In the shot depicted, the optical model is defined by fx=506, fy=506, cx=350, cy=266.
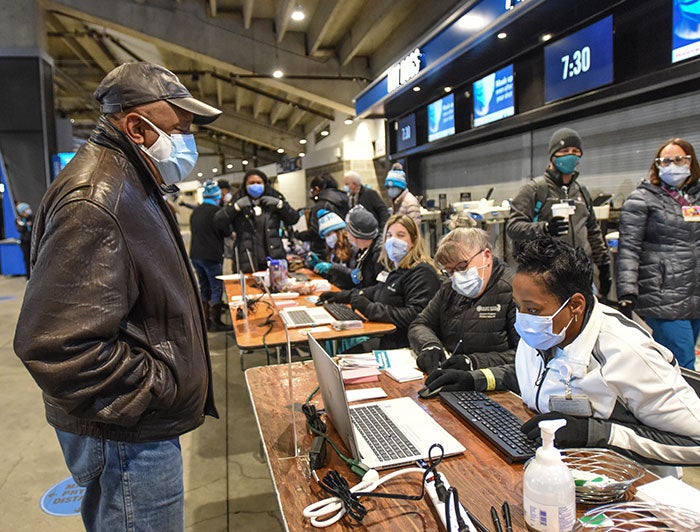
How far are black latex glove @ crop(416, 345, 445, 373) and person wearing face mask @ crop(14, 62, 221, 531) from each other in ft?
2.81

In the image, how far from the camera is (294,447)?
1415mm

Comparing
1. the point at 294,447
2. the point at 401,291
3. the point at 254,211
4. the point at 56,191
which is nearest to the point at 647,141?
the point at 401,291

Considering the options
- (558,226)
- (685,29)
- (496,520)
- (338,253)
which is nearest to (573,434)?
(496,520)

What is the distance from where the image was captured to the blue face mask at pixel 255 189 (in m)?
4.70

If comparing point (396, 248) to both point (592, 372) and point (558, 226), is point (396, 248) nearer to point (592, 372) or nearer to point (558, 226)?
point (558, 226)

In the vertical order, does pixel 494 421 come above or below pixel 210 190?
below

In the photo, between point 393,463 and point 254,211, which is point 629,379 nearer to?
point 393,463

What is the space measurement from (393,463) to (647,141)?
155 inches

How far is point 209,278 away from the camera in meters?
5.71

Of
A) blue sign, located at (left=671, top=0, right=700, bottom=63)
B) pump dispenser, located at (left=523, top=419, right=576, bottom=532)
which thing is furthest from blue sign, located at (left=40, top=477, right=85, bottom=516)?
blue sign, located at (left=671, top=0, right=700, bottom=63)

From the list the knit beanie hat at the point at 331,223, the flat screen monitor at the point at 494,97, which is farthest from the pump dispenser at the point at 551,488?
the flat screen monitor at the point at 494,97

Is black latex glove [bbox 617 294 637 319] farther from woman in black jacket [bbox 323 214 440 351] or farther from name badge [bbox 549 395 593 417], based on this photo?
name badge [bbox 549 395 593 417]

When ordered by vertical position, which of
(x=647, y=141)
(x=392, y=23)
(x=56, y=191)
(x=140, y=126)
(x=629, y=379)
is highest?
(x=392, y=23)

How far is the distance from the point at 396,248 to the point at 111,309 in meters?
1.97
